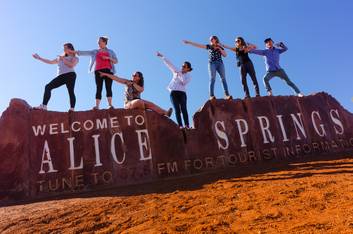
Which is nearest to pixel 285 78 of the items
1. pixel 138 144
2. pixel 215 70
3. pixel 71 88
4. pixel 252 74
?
pixel 252 74

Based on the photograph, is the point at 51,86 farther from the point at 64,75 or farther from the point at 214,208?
the point at 214,208

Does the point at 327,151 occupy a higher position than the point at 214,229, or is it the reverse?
the point at 327,151

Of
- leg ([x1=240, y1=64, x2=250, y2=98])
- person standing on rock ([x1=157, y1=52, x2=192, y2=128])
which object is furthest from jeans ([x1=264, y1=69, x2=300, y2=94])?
person standing on rock ([x1=157, y1=52, x2=192, y2=128])

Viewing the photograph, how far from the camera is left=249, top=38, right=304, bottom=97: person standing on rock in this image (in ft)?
32.6

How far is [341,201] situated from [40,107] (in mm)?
6329

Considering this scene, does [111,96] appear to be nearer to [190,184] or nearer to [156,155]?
[156,155]

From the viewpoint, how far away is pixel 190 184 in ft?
23.6

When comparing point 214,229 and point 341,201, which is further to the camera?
point 341,201

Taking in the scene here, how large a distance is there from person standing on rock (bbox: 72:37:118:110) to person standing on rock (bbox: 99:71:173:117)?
0.60ft

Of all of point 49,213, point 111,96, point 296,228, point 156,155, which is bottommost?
point 296,228

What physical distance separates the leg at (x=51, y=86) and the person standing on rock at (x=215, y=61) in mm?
3179

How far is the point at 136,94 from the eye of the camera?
8.66 m

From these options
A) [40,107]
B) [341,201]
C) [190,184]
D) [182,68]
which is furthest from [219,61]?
[341,201]

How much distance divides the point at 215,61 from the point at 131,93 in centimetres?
224
